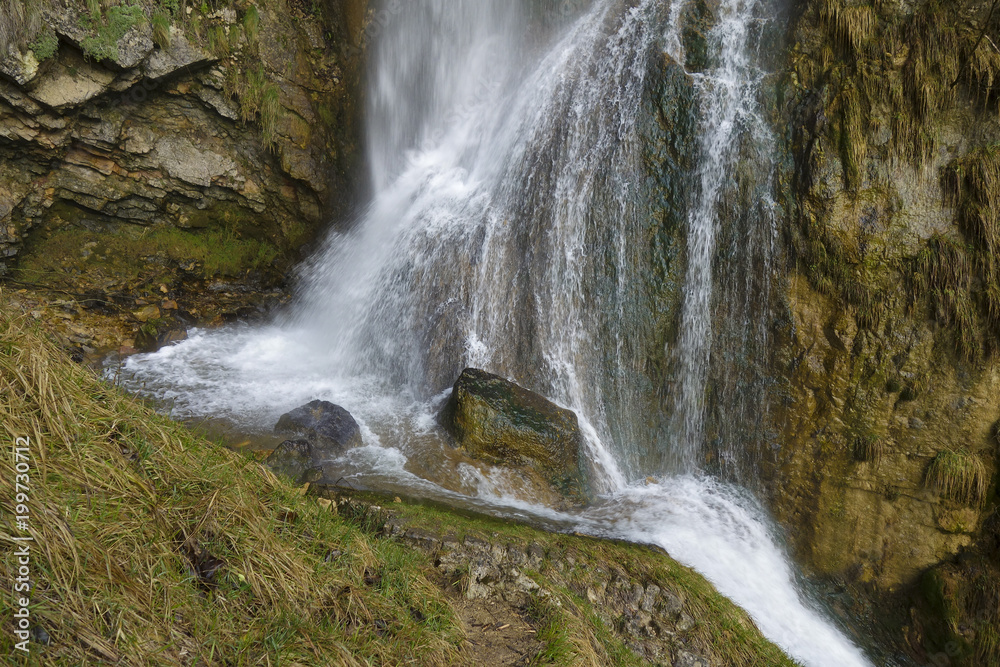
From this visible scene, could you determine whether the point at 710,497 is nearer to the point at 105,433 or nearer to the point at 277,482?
the point at 277,482

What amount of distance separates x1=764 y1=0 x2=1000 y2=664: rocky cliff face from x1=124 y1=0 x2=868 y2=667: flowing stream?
1.50 feet

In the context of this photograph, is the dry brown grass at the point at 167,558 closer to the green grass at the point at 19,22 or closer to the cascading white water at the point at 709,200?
the cascading white water at the point at 709,200

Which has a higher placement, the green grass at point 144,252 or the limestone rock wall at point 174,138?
the limestone rock wall at point 174,138

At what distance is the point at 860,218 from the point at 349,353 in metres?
5.85

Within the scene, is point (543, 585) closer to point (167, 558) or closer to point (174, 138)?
point (167, 558)

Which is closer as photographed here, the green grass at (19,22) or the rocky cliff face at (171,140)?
the green grass at (19,22)

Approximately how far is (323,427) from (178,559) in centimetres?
329

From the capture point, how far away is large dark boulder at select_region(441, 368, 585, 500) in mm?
5648

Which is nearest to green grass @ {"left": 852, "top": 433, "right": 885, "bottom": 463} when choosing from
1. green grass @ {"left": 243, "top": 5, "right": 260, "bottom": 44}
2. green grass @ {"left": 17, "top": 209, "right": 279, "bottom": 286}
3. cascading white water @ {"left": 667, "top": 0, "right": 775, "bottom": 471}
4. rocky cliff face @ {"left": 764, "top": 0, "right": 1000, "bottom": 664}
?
rocky cliff face @ {"left": 764, "top": 0, "right": 1000, "bottom": 664}

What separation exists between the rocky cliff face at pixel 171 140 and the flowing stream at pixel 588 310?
145cm

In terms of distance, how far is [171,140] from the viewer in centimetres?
770

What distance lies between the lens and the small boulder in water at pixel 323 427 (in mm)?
5566

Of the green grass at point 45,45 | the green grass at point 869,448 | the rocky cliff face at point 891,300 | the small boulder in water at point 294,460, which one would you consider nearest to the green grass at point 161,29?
the green grass at point 45,45

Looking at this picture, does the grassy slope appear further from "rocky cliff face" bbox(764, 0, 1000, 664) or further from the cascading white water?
"rocky cliff face" bbox(764, 0, 1000, 664)
